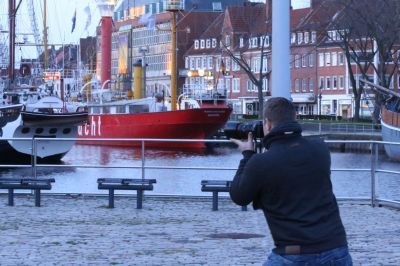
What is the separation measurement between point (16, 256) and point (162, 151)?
18.1 m

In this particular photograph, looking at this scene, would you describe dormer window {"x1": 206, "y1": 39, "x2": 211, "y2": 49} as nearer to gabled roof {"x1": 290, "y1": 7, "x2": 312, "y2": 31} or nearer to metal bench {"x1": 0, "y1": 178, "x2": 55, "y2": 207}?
gabled roof {"x1": 290, "y1": 7, "x2": 312, "y2": 31}

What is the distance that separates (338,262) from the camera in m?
7.14

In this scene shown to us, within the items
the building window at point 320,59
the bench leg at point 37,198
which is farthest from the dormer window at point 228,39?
the bench leg at point 37,198

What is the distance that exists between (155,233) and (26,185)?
4.87 metres

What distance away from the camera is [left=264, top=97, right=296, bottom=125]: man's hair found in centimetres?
735

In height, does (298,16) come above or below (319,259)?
above

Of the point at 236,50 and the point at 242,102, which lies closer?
the point at 236,50

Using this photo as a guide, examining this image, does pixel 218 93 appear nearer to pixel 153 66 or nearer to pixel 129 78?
pixel 129 78

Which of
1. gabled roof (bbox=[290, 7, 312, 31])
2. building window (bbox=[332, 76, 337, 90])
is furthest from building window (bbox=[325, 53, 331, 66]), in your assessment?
gabled roof (bbox=[290, 7, 312, 31])

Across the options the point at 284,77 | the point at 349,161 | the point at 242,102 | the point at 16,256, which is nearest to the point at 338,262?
the point at 284,77

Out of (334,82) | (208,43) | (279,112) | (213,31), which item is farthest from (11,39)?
(208,43)

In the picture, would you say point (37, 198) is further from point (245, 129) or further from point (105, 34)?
point (105, 34)

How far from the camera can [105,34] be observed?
277 feet

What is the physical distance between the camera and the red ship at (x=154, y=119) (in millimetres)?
73750
